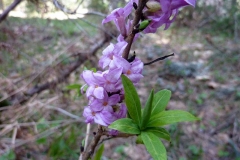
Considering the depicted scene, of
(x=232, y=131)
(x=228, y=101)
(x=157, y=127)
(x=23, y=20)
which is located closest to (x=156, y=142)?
(x=157, y=127)

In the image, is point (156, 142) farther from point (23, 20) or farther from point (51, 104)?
point (23, 20)

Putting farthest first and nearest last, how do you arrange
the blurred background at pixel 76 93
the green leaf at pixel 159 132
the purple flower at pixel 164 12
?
the blurred background at pixel 76 93 < the green leaf at pixel 159 132 < the purple flower at pixel 164 12

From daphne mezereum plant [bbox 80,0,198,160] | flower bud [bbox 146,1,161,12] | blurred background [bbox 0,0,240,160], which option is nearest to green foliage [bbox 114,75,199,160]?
daphne mezereum plant [bbox 80,0,198,160]

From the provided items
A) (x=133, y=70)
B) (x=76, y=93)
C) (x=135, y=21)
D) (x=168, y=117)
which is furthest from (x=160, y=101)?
(x=76, y=93)

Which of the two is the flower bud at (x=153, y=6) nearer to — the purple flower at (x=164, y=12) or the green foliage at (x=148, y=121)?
the purple flower at (x=164, y=12)

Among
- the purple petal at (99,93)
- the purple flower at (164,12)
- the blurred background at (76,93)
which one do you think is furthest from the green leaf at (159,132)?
the blurred background at (76,93)

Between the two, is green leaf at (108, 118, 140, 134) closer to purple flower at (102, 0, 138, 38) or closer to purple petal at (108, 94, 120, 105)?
purple petal at (108, 94, 120, 105)

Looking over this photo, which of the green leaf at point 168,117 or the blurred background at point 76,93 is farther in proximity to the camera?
the blurred background at point 76,93

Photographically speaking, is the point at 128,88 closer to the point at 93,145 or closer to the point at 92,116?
the point at 92,116
